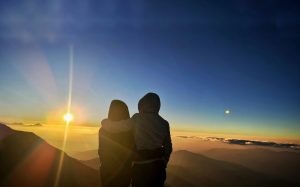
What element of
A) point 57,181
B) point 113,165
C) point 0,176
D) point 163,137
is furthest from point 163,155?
→ point 57,181

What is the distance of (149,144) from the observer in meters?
6.38

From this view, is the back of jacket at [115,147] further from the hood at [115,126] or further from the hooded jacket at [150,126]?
the hooded jacket at [150,126]

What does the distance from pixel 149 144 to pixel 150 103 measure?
909mm

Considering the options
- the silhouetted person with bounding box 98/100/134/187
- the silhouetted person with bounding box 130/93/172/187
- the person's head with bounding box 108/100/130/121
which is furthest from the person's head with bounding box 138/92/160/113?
the person's head with bounding box 108/100/130/121

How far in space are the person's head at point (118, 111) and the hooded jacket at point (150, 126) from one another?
1.52 metres

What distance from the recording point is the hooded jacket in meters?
6.38

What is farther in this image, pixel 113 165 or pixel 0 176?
pixel 0 176

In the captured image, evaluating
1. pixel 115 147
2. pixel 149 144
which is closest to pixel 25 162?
pixel 115 147

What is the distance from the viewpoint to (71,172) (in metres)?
58.7

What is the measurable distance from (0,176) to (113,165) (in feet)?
107

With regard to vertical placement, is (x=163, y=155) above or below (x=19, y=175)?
above

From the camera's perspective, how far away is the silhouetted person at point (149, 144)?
6.33 m

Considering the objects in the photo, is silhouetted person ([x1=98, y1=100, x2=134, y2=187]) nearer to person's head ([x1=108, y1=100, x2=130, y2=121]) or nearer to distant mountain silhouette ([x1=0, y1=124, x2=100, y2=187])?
person's head ([x1=108, y1=100, x2=130, y2=121])

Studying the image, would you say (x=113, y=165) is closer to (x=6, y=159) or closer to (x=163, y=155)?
(x=163, y=155)
